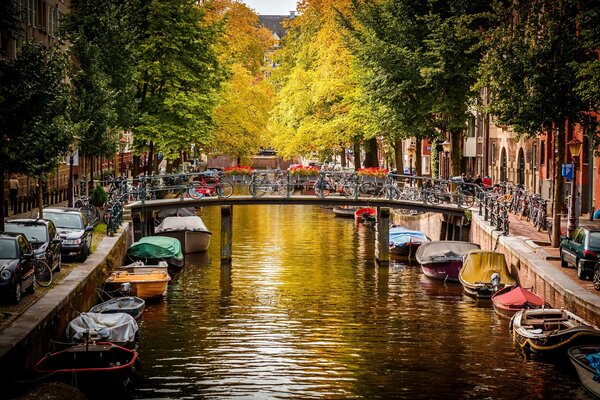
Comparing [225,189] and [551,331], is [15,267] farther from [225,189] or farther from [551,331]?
[225,189]

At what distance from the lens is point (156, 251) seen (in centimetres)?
4341

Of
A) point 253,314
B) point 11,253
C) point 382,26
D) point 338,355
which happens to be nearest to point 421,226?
point 382,26

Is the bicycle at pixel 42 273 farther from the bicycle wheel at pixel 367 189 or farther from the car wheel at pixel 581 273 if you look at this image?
the bicycle wheel at pixel 367 189

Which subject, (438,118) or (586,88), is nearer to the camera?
(586,88)

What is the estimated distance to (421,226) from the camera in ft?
199

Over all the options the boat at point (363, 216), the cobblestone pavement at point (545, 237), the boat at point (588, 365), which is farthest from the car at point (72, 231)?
the boat at point (363, 216)

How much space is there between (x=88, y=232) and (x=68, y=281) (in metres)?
5.57

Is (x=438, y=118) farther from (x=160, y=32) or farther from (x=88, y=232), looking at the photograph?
(x=88, y=232)

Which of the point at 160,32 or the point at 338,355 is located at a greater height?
the point at 160,32

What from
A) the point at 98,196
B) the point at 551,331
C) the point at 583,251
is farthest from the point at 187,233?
the point at 551,331

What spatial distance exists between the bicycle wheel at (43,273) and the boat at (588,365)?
1407cm

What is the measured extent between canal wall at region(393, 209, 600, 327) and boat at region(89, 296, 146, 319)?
40.4 ft

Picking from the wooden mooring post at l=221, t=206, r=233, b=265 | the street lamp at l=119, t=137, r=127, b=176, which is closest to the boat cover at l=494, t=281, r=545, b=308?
the wooden mooring post at l=221, t=206, r=233, b=265

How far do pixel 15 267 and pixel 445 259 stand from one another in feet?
69.4
